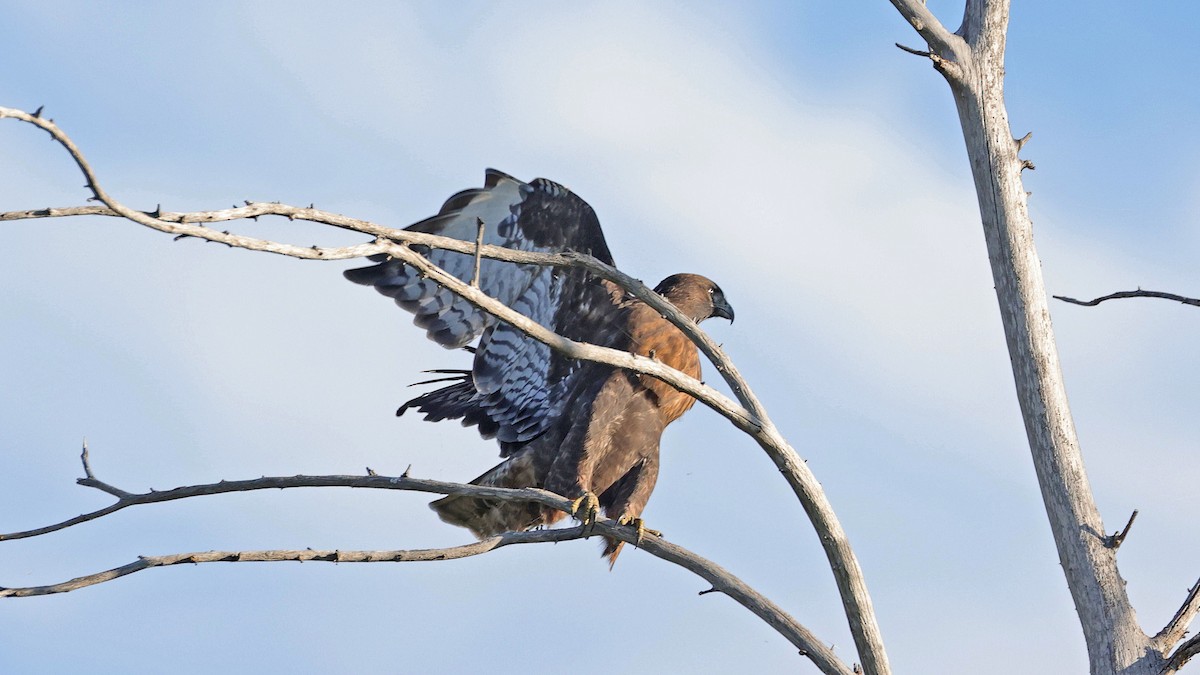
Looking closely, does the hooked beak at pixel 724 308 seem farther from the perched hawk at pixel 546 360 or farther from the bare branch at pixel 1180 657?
the bare branch at pixel 1180 657

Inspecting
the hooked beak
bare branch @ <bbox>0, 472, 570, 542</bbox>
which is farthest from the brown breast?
bare branch @ <bbox>0, 472, 570, 542</bbox>

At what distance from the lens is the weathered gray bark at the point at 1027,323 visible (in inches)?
198

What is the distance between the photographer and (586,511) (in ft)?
16.7

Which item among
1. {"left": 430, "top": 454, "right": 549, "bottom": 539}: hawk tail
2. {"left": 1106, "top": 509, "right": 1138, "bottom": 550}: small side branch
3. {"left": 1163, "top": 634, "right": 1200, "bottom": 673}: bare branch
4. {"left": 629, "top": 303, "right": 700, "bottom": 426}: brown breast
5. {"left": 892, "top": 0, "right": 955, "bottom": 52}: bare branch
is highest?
{"left": 892, "top": 0, "right": 955, "bottom": 52}: bare branch

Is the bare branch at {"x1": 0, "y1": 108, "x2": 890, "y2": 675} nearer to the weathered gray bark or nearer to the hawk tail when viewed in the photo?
the weathered gray bark

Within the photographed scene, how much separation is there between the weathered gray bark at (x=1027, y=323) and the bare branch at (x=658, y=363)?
1.04m

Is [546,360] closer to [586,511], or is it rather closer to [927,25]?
[586,511]

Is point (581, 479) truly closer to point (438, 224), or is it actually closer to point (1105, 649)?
point (438, 224)

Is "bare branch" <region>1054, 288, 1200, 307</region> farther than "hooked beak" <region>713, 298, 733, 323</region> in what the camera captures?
No

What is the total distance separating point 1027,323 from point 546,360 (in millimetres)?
2726

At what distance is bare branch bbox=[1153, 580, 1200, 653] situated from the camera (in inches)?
191

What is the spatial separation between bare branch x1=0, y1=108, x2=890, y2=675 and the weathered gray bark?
104 cm

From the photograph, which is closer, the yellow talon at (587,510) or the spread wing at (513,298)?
the yellow talon at (587,510)

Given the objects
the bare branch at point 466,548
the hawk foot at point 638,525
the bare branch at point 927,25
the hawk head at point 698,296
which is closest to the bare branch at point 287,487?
the bare branch at point 466,548
